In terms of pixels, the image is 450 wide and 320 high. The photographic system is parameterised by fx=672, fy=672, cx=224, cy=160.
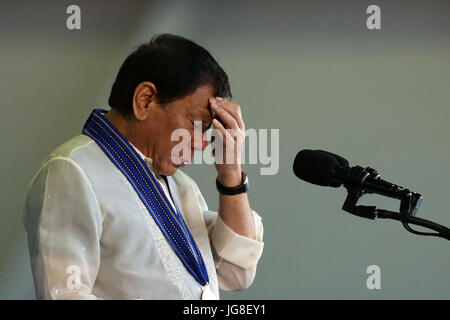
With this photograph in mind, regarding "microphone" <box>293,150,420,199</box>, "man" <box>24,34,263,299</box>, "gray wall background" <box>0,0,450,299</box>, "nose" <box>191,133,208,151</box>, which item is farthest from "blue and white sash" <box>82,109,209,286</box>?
"gray wall background" <box>0,0,450,299</box>

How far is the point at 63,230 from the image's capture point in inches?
59.2

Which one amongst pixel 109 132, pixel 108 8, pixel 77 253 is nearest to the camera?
pixel 77 253

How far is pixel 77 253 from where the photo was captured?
1.49 meters

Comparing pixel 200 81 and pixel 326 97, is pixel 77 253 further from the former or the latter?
Answer: pixel 326 97

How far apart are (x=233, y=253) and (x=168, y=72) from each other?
1.86ft

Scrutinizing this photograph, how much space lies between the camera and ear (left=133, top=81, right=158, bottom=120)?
1739 mm

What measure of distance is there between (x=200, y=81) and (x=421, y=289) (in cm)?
198

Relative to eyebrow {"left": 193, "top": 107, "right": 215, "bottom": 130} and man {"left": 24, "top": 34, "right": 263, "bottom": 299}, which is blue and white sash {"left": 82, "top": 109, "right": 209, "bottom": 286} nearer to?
man {"left": 24, "top": 34, "right": 263, "bottom": 299}

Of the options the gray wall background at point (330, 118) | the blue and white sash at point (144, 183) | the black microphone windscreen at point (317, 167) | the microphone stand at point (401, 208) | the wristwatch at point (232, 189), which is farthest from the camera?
the gray wall background at point (330, 118)

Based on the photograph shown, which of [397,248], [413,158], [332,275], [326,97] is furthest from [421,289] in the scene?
[326,97]

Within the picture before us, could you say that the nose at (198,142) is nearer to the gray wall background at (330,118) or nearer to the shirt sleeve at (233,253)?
the shirt sleeve at (233,253)

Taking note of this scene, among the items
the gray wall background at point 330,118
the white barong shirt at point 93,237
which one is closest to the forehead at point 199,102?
the white barong shirt at point 93,237

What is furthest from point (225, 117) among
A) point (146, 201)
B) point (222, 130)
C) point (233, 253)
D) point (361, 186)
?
point (361, 186)

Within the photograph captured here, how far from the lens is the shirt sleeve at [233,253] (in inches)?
76.4
